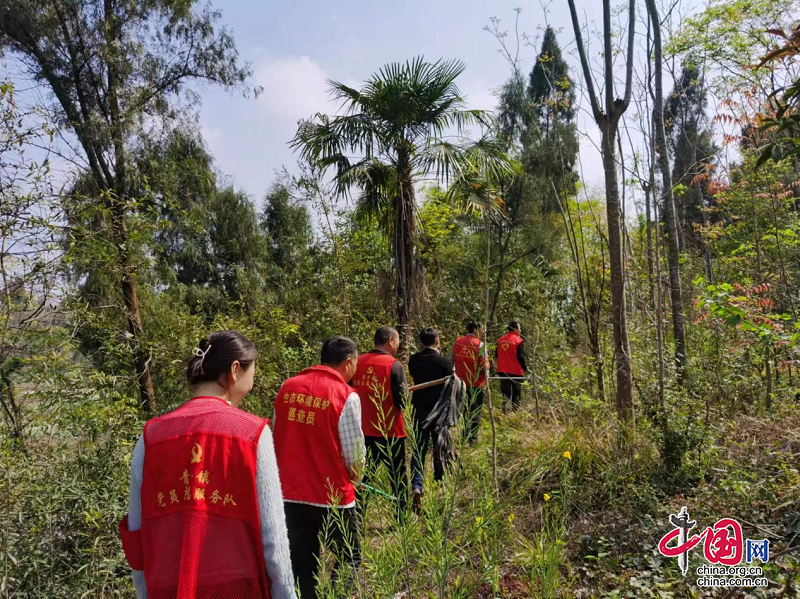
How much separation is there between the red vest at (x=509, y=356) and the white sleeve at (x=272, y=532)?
20.7 feet

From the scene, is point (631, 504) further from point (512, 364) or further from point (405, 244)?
point (405, 244)

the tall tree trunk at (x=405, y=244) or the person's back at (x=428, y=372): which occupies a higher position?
the tall tree trunk at (x=405, y=244)

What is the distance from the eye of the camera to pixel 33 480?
319 centimetres

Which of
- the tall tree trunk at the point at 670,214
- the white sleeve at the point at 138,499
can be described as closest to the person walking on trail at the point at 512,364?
the tall tree trunk at the point at 670,214

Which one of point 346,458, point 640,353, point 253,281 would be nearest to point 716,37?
point 640,353

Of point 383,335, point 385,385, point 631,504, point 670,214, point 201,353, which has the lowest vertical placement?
point 631,504

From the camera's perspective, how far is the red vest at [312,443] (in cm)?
267

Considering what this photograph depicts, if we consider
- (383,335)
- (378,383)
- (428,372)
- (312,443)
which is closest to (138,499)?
(312,443)

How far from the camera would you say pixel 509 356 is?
7.71 metres

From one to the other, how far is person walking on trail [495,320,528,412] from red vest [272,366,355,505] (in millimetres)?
5054

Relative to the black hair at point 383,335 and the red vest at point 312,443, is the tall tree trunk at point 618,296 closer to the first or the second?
the black hair at point 383,335

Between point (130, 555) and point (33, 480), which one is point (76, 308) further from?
point (130, 555)

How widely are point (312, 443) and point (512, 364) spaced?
5.40 metres

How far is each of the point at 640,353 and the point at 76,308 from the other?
544 centimetres
